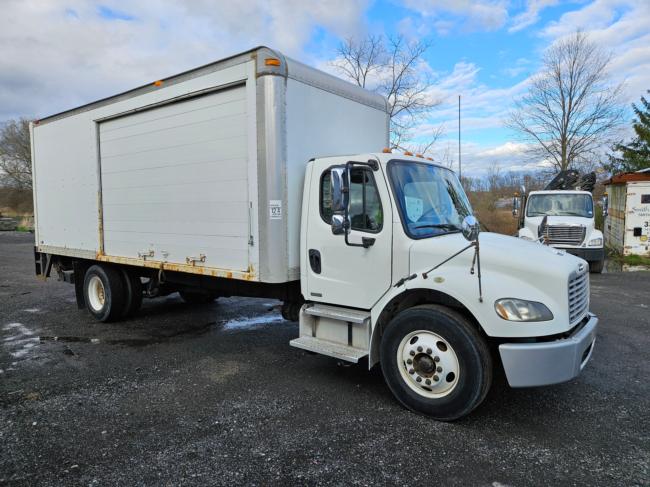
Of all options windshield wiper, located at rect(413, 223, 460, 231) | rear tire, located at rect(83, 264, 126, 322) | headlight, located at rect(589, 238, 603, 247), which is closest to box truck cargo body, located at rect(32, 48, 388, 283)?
rear tire, located at rect(83, 264, 126, 322)

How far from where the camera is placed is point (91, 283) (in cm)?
775

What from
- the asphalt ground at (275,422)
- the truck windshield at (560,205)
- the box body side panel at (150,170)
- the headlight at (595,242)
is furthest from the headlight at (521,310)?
the truck windshield at (560,205)

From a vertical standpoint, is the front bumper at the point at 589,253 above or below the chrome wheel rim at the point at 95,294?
above

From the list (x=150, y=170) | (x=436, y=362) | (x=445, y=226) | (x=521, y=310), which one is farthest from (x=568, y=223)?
(x=150, y=170)

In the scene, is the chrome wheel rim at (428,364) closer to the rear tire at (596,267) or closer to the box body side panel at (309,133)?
the box body side panel at (309,133)

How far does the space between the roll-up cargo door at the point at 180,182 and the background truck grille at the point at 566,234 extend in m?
9.84

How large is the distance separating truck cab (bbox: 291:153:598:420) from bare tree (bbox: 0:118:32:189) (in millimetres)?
48907

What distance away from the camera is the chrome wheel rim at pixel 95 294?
7699 millimetres

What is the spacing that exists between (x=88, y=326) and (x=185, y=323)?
5.00ft

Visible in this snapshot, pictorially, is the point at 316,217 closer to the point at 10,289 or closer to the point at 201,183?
the point at 201,183

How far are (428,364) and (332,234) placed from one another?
5.03ft

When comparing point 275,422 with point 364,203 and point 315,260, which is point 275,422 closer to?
point 315,260

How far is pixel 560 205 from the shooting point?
43.5ft

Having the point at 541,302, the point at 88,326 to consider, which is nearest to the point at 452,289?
the point at 541,302
